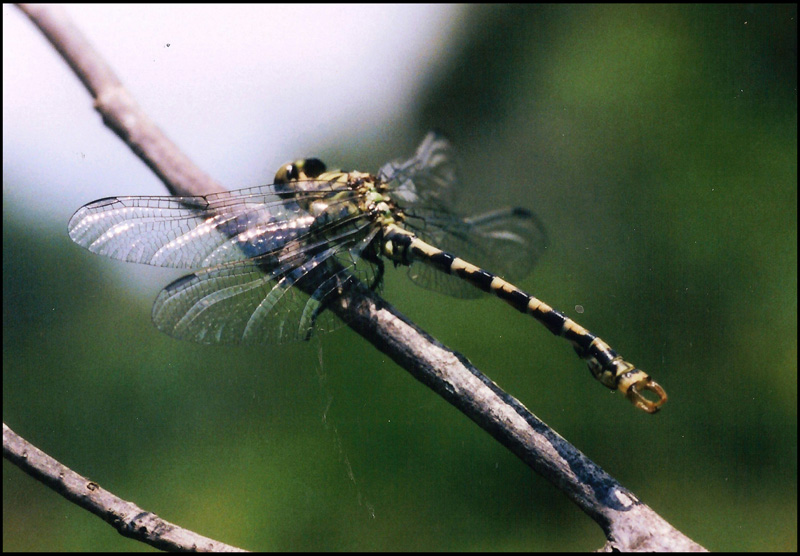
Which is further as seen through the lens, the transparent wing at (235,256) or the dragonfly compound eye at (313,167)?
the dragonfly compound eye at (313,167)

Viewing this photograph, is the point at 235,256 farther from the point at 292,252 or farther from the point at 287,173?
the point at 287,173

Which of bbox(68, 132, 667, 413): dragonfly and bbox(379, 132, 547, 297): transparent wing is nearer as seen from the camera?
bbox(68, 132, 667, 413): dragonfly

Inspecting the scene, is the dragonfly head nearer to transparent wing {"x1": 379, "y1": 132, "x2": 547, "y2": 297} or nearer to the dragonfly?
Result: the dragonfly

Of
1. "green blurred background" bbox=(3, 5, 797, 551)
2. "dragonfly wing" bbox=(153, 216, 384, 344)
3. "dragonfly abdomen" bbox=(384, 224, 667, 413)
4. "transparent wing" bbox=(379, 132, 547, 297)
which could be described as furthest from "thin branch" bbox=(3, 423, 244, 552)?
"transparent wing" bbox=(379, 132, 547, 297)

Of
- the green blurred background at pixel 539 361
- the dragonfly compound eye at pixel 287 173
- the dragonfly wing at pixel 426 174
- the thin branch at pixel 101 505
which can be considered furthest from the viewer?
the green blurred background at pixel 539 361

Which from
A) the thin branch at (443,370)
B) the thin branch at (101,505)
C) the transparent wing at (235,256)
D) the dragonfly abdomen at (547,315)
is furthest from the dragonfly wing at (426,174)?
the thin branch at (101,505)

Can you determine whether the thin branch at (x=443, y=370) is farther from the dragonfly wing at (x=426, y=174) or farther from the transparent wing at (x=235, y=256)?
the dragonfly wing at (x=426, y=174)

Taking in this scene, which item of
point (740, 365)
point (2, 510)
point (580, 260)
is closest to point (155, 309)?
point (2, 510)
